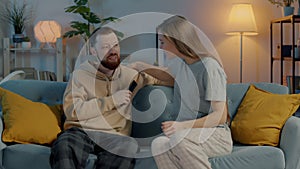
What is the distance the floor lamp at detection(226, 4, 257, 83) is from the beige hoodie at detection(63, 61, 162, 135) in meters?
1.73

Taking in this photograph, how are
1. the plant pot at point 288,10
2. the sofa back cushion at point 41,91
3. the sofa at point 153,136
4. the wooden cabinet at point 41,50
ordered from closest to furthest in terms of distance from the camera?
the sofa at point 153,136 < the sofa back cushion at point 41,91 < the plant pot at point 288,10 < the wooden cabinet at point 41,50

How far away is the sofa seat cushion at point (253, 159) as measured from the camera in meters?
2.25

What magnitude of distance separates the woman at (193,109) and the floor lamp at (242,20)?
1741mm

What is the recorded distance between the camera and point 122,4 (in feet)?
14.3

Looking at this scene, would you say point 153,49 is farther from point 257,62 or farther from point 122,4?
point 257,62

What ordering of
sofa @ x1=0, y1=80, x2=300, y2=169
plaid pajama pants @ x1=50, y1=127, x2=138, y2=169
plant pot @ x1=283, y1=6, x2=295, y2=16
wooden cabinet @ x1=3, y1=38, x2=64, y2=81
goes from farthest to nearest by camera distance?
1. wooden cabinet @ x1=3, y1=38, x2=64, y2=81
2. plant pot @ x1=283, y1=6, x2=295, y2=16
3. sofa @ x1=0, y1=80, x2=300, y2=169
4. plaid pajama pants @ x1=50, y1=127, x2=138, y2=169

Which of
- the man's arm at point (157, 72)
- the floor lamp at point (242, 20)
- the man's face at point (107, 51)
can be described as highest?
the floor lamp at point (242, 20)

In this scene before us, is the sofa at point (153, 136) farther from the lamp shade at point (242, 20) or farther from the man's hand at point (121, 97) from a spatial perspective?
the lamp shade at point (242, 20)

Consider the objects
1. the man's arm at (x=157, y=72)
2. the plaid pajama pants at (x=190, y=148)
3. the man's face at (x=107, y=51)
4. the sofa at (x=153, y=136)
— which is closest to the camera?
the plaid pajama pants at (x=190, y=148)

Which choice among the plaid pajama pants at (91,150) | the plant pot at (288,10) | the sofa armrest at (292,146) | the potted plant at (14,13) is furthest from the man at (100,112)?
the potted plant at (14,13)

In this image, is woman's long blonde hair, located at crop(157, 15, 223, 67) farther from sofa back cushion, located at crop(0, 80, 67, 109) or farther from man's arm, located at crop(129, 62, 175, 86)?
sofa back cushion, located at crop(0, 80, 67, 109)

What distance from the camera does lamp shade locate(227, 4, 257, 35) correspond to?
4000 mm

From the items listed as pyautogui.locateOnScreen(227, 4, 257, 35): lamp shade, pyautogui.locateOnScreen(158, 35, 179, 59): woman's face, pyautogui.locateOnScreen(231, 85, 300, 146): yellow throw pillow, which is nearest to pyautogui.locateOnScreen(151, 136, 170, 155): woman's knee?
pyautogui.locateOnScreen(158, 35, 179, 59): woman's face

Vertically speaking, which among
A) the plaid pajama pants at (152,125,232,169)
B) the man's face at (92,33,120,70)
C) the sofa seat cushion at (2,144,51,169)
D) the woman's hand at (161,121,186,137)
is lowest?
the sofa seat cushion at (2,144,51,169)
